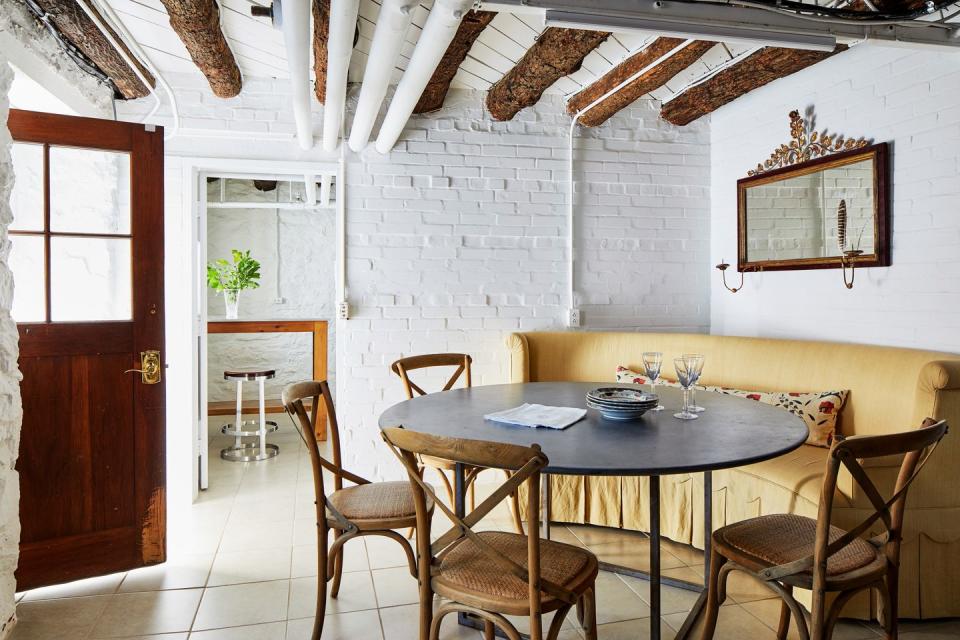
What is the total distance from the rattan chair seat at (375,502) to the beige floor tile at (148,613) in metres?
0.76

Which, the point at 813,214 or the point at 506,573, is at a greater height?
the point at 813,214

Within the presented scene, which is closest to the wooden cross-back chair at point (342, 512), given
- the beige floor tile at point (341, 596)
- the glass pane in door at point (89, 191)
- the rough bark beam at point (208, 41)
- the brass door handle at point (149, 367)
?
the beige floor tile at point (341, 596)

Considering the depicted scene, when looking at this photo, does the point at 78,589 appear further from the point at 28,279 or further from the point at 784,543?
the point at 784,543

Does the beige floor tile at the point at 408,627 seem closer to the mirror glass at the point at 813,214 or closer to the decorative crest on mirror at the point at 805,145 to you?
the mirror glass at the point at 813,214

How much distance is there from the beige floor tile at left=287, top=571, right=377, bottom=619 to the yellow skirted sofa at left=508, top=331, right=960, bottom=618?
1.13 meters

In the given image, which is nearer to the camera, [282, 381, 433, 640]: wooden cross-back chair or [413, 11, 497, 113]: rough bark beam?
[282, 381, 433, 640]: wooden cross-back chair

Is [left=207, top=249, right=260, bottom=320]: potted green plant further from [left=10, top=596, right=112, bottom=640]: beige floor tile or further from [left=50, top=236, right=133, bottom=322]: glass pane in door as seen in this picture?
[left=10, top=596, right=112, bottom=640]: beige floor tile

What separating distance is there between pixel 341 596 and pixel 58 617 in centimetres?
106

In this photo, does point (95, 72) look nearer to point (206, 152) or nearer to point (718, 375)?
point (206, 152)

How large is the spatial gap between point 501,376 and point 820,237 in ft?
6.60

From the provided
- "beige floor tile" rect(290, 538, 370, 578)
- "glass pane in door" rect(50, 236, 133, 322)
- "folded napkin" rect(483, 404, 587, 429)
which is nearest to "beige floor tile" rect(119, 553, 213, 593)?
"beige floor tile" rect(290, 538, 370, 578)

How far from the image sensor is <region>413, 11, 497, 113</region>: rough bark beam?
2.68m

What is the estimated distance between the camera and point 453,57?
10.2 ft

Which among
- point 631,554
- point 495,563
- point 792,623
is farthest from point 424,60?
point 792,623
